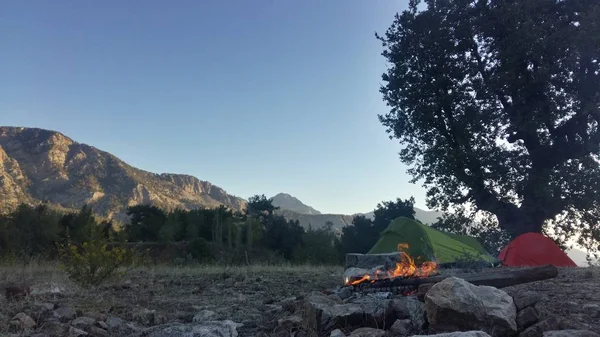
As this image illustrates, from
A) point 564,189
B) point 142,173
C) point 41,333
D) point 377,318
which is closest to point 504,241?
point 564,189

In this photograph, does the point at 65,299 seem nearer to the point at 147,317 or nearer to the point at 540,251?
the point at 147,317

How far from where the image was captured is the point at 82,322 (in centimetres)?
465

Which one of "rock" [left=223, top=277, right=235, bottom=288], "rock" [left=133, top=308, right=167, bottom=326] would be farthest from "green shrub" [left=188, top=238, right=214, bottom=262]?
"rock" [left=133, top=308, right=167, bottom=326]

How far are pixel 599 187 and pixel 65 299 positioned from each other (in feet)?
51.9

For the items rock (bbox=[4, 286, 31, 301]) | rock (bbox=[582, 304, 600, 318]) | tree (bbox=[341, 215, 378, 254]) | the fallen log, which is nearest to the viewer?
rock (bbox=[582, 304, 600, 318])

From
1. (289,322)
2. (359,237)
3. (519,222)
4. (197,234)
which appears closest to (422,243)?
(519,222)

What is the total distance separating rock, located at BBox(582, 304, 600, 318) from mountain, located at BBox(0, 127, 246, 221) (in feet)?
196

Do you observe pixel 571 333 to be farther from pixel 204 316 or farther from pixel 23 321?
pixel 23 321

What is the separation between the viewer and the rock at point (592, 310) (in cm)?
409

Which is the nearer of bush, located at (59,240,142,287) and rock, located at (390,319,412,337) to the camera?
rock, located at (390,319,412,337)

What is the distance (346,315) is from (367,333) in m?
0.45

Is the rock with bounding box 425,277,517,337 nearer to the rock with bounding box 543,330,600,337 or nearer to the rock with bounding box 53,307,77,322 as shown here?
the rock with bounding box 543,330,600,337

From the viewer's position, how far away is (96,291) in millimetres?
7285

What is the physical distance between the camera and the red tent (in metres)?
14.0
